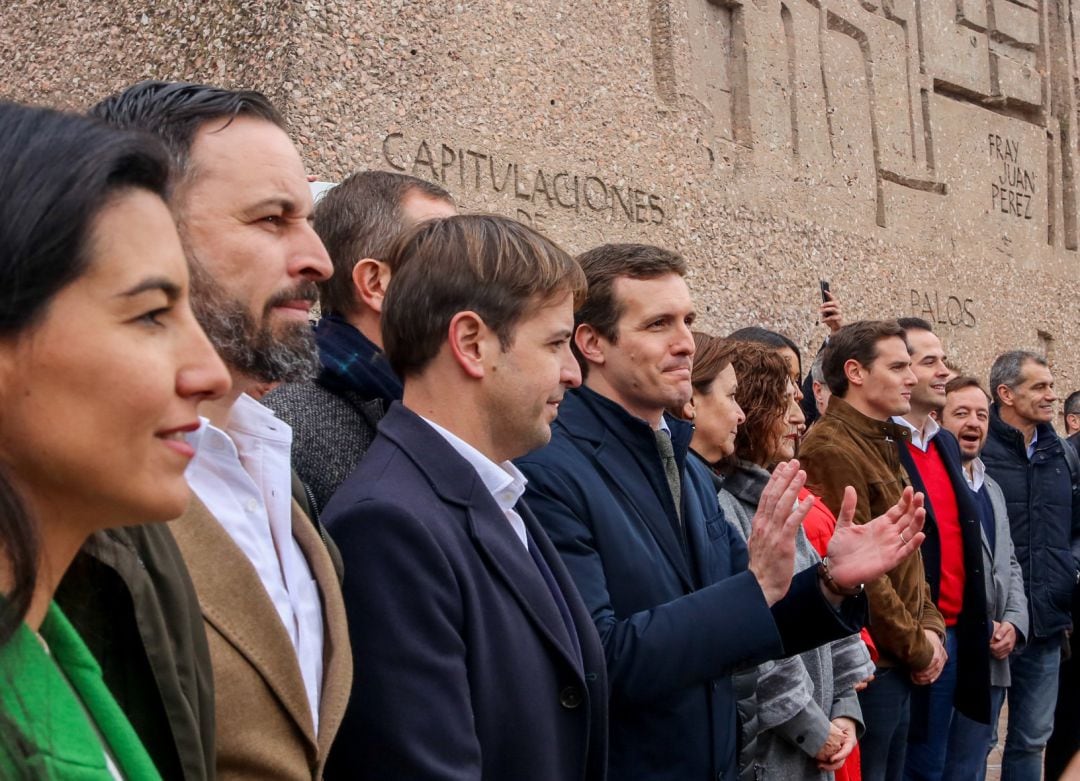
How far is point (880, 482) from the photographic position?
430cm

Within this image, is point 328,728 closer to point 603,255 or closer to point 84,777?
point 84,777

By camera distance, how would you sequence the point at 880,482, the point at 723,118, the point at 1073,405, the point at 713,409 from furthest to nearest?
1. the point at 1073,405
2. the point at 723,118
3. the point at 880,482
4. the point at 713,409

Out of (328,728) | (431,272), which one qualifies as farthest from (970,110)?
(328,728)

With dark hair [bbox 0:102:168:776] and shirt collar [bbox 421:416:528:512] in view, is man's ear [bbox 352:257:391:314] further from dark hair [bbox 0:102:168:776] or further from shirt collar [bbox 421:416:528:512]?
dark hair [bbox 0:102:168:776]

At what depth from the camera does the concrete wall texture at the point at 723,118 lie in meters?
5.11

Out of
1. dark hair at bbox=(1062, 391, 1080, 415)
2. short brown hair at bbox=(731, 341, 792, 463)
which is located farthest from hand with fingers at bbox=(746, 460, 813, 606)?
dark hair at bbox=(1062, 391, 1080, 415)

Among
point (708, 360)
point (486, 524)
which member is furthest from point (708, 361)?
point (486, 524)

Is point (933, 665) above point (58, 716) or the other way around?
above

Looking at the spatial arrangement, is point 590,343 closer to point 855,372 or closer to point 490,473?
point 490,473

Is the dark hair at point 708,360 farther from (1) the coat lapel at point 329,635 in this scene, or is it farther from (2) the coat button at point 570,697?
(1) the coat lapel at point 329,635

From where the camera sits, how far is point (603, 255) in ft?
10.3

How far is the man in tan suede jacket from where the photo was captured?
4.04 m

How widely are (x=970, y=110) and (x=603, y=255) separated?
310 inches

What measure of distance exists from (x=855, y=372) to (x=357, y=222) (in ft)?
8.01
